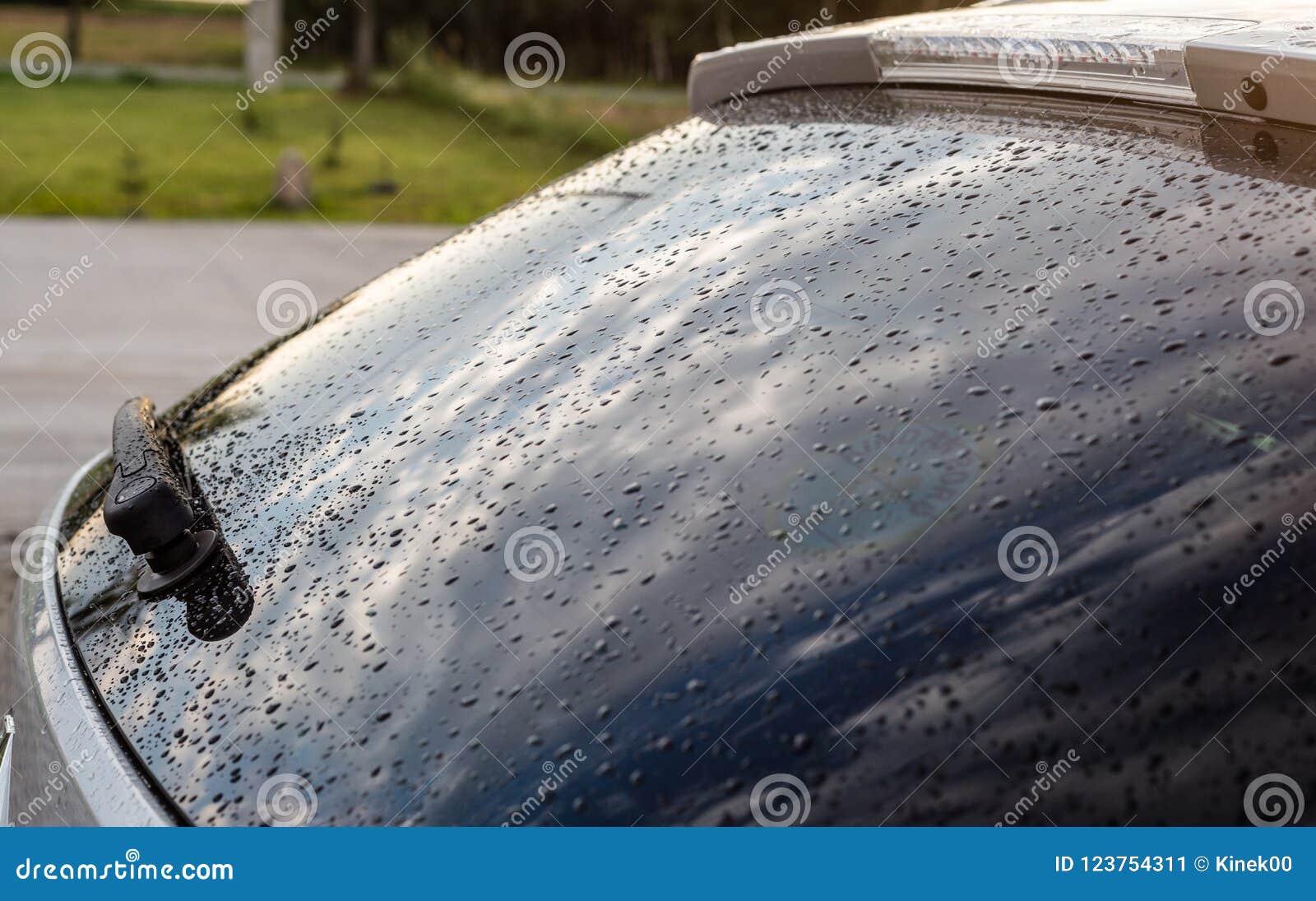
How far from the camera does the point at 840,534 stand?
3.70ft

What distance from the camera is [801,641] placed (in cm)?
107

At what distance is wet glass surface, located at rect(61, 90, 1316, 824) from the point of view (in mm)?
1014

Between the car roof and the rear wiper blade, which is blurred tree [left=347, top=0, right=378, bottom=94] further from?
the rear wiper blade

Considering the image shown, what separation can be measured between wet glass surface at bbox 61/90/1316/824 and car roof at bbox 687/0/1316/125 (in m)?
0.04

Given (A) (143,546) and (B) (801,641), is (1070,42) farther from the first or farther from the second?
(A) (143,546)

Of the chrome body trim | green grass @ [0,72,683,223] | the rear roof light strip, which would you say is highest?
the rear roof light strip

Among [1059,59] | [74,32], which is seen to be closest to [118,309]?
[1059,59]

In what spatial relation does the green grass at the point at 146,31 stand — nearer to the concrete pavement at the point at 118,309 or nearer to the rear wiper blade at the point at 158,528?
the concrete pavement at the point at 118,309

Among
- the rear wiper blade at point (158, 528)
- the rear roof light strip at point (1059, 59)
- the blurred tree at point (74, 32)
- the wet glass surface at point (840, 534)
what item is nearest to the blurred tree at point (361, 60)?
the blurred tree at point (74, 32)

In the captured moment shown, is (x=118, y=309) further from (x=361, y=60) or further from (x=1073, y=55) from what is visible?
(x=361, y=60)

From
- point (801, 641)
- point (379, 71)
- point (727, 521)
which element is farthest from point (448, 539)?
point (379, 71)

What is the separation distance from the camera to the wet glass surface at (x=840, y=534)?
1014 mm

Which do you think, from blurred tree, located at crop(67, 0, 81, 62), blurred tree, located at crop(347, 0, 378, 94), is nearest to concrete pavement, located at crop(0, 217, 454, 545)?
blurred tree, located at crop(347, 0, 378, 94)

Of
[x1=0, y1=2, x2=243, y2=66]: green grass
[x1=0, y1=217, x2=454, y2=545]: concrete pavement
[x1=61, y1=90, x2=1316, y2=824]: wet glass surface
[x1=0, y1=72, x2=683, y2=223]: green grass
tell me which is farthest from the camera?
[x1=0, y1=2, x2=243, y2=66]: green grass
